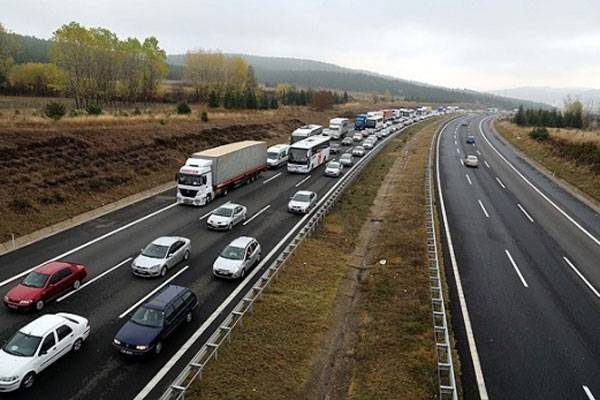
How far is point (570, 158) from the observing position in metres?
52.0

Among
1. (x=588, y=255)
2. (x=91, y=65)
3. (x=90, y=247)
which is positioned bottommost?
(x=90, y=247)

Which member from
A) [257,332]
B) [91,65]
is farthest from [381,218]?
[91,65]

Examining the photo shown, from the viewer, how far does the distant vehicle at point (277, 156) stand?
50.5 m

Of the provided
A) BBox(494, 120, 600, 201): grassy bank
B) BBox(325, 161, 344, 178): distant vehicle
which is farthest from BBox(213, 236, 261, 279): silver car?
BBox(494, 120, 600, 201): grassy bank

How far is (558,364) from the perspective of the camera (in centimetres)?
1467

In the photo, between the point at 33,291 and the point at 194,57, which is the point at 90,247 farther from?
the point at 194,57

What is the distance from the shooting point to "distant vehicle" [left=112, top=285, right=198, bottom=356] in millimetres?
14805

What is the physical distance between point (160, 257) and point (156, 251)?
60 centimetres

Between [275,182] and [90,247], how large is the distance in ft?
71.9

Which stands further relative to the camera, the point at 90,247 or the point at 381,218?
the point at 381,218

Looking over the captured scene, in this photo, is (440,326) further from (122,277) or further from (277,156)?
(277,156)

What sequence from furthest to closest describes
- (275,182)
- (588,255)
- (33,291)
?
(275,182), (588,255), (33,291)

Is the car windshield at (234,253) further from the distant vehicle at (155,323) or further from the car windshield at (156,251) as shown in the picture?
the distant vehicle at (155,323)

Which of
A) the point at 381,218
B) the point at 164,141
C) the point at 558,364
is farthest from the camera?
the point at 164,141
